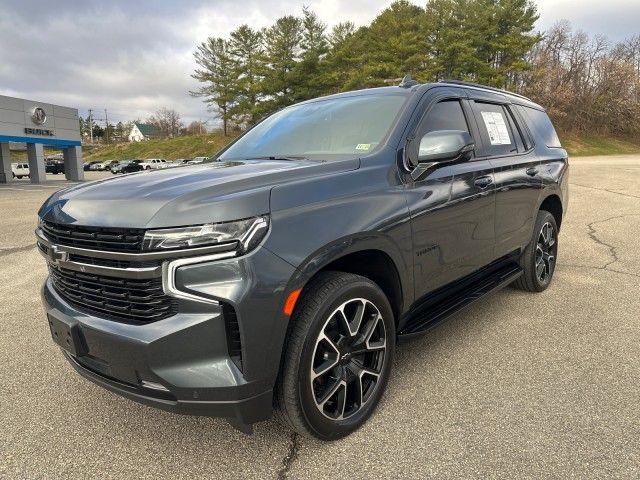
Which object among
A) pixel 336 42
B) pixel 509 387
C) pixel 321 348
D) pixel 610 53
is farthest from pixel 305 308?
pixel 610 53

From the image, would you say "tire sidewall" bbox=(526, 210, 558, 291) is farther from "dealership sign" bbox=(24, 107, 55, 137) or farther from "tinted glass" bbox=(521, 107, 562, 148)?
"dealership sign" bbox=(24, 107, 55, 137)

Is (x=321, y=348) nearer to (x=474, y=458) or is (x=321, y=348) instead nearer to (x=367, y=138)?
(x=474, y=458)

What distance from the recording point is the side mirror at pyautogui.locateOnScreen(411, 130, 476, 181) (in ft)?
8.91

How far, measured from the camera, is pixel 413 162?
280cm

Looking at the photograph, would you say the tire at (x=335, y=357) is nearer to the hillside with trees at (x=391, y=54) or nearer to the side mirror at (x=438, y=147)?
the side mirror at (x=438, y=147)

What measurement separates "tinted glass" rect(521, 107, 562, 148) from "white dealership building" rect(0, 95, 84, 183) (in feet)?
108

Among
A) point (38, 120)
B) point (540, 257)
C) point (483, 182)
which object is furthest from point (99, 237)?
point (38, 120)

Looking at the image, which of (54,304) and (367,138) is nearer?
(54,304)

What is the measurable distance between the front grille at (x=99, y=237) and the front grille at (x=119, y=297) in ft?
0.46

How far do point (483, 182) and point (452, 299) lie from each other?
2.91 feet

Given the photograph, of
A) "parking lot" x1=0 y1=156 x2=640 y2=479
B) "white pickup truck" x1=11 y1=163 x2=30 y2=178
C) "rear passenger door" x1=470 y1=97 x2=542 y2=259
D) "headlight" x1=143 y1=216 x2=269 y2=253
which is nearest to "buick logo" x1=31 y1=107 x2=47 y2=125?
"white pickup truck" x1=11 y1=163 x2=30 y2=178

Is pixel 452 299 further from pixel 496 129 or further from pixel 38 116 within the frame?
pixel 38 116

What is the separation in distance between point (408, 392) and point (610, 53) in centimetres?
8168

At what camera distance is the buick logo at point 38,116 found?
30.9 metres
